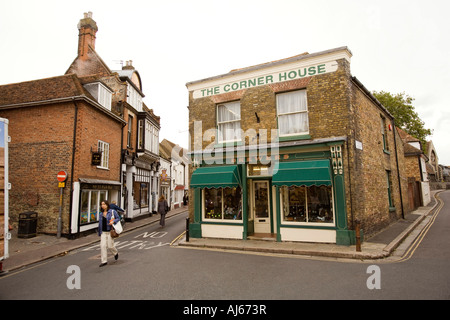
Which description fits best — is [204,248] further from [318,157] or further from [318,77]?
[318,77]

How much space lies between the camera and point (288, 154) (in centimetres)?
1064

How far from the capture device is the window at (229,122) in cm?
1204

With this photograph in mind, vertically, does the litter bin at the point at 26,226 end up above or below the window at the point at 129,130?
below

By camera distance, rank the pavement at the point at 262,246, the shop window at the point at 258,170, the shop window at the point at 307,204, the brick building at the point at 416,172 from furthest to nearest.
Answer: the brick building at the point at 416,172 → the shop window at the point at 258,170 → the shop window at the point at 307,204 → the pavement at the point at 262,246

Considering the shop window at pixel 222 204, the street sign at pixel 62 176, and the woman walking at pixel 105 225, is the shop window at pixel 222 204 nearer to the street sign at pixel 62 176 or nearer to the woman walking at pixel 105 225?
the woman walking at pixel 105 225

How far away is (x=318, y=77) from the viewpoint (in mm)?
10523

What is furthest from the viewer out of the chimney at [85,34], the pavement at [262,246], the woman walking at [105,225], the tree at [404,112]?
→ the tree at [404,112]

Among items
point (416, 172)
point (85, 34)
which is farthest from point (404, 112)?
point (85, 34)

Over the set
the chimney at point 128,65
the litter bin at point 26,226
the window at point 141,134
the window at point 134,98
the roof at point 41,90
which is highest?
the chimney at point 128,65

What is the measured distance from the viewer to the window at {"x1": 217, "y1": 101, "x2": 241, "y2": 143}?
12039 millimetres

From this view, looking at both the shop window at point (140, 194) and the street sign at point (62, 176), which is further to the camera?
the shop window at point (140, 194)

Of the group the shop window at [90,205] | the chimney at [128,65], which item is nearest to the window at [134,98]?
the chimney at [128,65]

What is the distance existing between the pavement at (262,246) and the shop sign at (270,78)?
6.84 metres

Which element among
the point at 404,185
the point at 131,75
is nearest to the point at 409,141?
A: the point at 404,185
